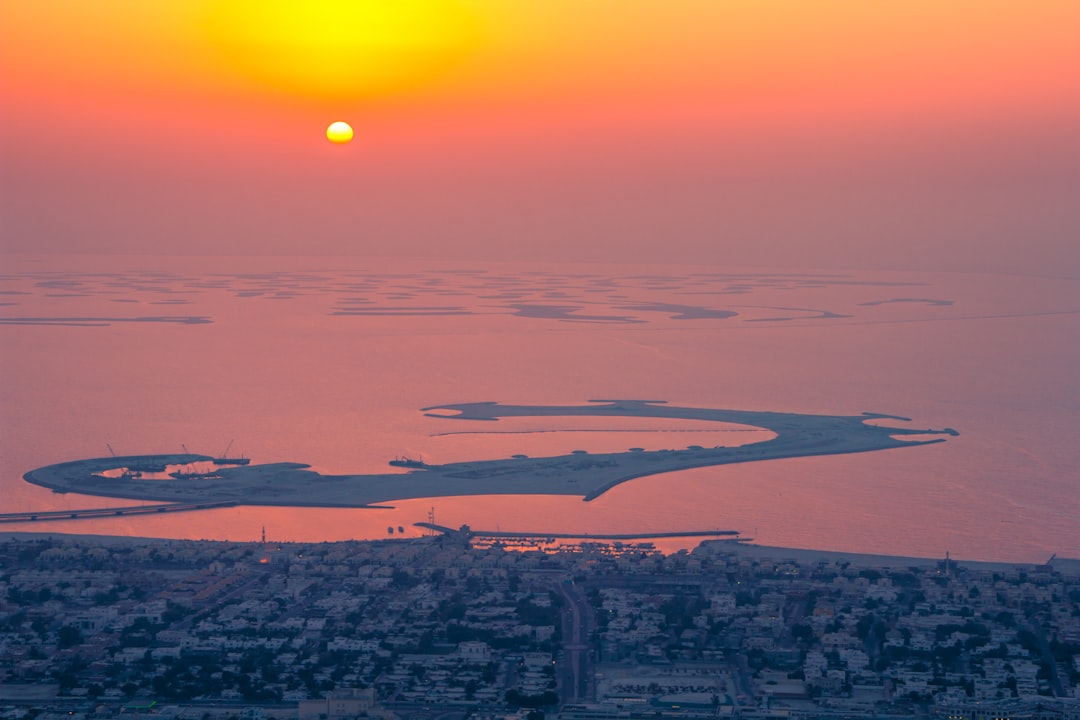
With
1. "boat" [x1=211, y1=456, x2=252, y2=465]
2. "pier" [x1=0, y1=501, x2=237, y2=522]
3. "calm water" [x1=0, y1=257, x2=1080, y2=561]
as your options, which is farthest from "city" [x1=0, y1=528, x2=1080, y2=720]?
"boat" [x1=211, y1=456, x2=252, y2=465]

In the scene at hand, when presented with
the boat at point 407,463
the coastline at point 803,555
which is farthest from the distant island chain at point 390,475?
the coastline at point 803,555

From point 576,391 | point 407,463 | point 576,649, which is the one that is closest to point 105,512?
point 407,463

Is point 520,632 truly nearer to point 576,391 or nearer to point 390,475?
point 390,475

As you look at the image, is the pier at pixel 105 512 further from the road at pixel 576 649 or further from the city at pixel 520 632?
the road at pixel 576 649

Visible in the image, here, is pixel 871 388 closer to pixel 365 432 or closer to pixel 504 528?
pixel 365 432

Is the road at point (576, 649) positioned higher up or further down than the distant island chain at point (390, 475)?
further down

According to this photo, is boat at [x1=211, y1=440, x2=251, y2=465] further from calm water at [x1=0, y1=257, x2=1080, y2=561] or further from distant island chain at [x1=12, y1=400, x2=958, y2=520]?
calm water at [x1=0, y1=257, x2=1080, y2=561]
